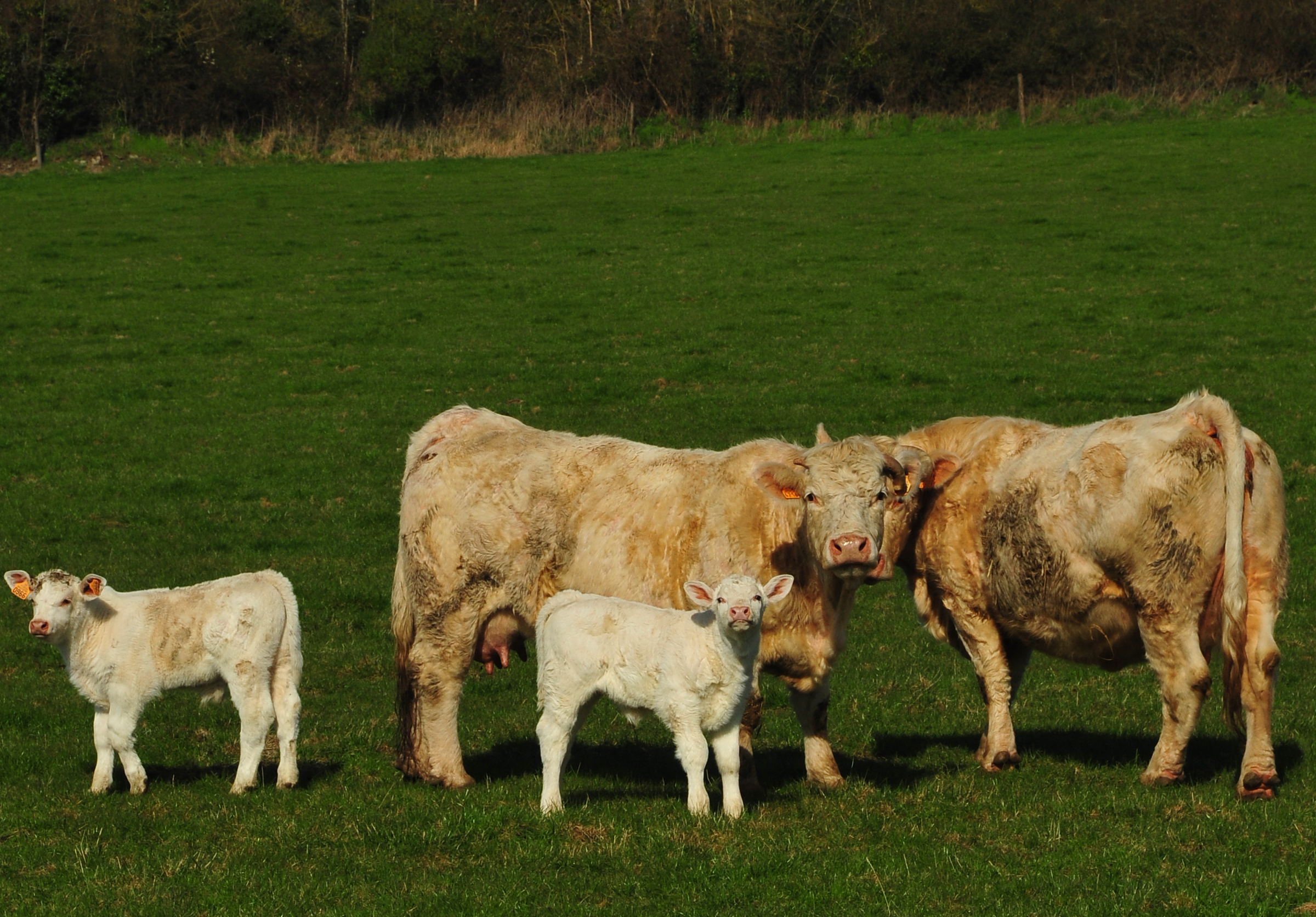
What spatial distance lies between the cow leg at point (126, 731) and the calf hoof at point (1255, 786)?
22.8 feet

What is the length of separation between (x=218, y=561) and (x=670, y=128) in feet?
105

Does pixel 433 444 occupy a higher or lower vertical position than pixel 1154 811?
higher

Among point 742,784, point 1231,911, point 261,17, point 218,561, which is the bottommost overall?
point 218,561

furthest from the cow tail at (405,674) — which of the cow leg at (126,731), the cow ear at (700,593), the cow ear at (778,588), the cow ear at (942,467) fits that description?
the cow ear at (942,467)

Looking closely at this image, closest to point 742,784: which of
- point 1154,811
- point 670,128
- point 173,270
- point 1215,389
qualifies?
point 1154,811

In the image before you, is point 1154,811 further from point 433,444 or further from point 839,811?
point 433,444

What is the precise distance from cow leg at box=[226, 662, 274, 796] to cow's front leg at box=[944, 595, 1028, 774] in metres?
4.94

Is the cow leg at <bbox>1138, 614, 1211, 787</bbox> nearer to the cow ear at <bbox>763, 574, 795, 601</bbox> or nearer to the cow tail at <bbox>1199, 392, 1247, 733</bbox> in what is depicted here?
the cow tail at <bbox>1199, 392, 1247, 733</bbox>

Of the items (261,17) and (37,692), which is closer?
(37,692)

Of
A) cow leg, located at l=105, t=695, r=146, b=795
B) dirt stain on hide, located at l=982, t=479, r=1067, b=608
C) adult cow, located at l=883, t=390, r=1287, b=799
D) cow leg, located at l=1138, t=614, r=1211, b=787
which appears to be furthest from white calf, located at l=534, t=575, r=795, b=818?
cow leg, located at l=105, t=695, r=146, b=795

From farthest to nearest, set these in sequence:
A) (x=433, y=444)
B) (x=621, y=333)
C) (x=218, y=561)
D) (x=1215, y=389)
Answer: (x=621, y=333) < (x=1215, y=389) < (x=218, y=561) < (x=433, y=444)

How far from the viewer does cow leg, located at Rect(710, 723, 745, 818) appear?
8.34 metres

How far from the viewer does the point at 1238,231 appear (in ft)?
107

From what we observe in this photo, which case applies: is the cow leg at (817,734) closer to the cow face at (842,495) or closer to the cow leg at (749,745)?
the cow leg at (749,745)
